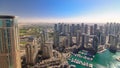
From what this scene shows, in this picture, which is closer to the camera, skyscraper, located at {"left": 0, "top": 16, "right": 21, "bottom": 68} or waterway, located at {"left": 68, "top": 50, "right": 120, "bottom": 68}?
skyscraper, located at {"left": 0, "top": 16, "right": 21, "bottom": 68}

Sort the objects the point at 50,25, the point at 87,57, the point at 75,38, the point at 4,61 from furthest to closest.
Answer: the point at 75,38 < the point at 50,25 < the point at 87,57 < the point at 4,61

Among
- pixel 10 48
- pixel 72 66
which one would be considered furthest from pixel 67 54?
pixel 10 48

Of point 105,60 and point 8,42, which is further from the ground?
point 8,42

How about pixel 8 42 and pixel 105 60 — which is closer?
pixel 8 42

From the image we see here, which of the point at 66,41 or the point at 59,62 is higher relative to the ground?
the point at 66,41

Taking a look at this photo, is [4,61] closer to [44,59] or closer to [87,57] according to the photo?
[44,59]

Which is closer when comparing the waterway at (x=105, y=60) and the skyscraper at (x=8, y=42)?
the skyscraper at (x=8, y=42)

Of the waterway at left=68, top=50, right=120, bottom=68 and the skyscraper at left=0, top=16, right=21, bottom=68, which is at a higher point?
the skyscraper at left=0, top=16, right=21, bottom=68

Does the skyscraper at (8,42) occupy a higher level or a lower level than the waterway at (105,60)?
higher
